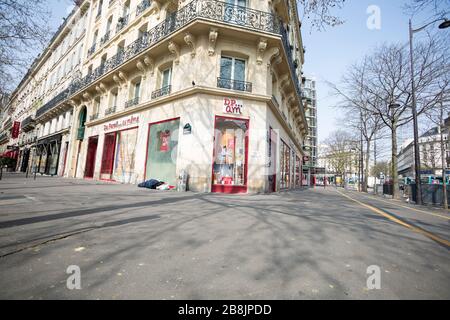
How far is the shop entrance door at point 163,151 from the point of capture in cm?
1139

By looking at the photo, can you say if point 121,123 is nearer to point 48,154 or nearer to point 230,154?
point 230,154

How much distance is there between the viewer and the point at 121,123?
49.9 ft

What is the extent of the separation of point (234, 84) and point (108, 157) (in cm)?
1130

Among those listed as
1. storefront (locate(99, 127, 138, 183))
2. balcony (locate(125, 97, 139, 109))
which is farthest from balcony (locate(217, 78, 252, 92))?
balcony (locate(125, 97, 139, 109))

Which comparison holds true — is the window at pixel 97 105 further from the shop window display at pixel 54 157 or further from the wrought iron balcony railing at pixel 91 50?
the shop window display at pixel 54 157

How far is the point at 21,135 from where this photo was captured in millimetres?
35906

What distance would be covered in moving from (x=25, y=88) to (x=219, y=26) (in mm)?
48177

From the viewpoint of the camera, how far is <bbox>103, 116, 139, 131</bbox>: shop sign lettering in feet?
46.3

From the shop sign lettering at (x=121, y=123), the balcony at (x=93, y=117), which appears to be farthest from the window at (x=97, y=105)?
the shop sign lettering at (x=121, y=123)

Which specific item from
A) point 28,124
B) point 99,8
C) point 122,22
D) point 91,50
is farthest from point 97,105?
point 28,124

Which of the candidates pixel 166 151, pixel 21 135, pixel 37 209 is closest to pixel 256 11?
pixel 166 151

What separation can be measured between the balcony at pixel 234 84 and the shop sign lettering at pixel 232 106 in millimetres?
762

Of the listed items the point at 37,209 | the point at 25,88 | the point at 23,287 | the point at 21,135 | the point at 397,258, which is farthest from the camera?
the point at 25,88
